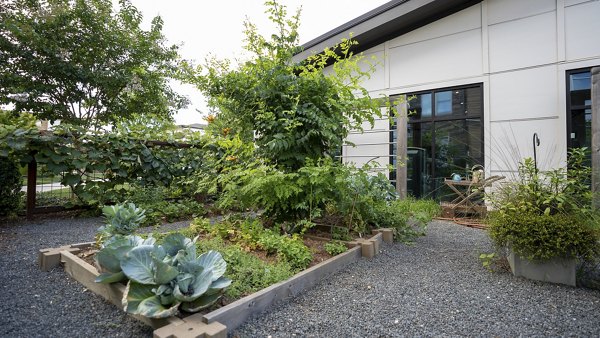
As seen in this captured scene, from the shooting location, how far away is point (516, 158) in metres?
4.77

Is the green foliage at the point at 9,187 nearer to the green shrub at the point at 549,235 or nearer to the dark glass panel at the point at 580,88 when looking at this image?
the green shrub at the point at 549,235

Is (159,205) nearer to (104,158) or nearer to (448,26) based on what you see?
(104,158)

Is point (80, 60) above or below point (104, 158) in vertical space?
above

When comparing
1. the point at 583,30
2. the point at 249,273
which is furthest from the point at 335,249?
the point at 583,30

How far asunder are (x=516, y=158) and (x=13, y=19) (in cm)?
1018

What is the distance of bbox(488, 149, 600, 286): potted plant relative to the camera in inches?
81.3

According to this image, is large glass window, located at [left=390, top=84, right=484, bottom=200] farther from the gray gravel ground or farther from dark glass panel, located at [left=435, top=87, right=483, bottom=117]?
the gray gravel ground

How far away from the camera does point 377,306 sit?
1.84 meters

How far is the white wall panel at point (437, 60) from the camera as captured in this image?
5.61 meters

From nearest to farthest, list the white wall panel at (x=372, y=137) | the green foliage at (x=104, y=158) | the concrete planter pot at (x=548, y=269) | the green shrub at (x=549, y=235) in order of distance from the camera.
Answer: the green shrub at (x=549, y=235)
the concrete planter pot at (x=548, y=269)
the green foliage at (x=104, y=158)
the white wall panel at (x=372, y=137)

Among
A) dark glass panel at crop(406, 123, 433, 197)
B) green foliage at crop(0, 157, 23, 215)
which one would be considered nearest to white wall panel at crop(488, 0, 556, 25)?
dark glass panel at crop(406, 123, 433, 197)

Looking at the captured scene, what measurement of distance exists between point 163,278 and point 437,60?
622 cm

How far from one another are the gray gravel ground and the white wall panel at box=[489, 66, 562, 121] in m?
3.70

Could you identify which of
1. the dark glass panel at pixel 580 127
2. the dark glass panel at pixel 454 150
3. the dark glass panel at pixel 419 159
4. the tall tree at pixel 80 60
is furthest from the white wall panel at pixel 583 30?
the tall tree at pixel 80 60
